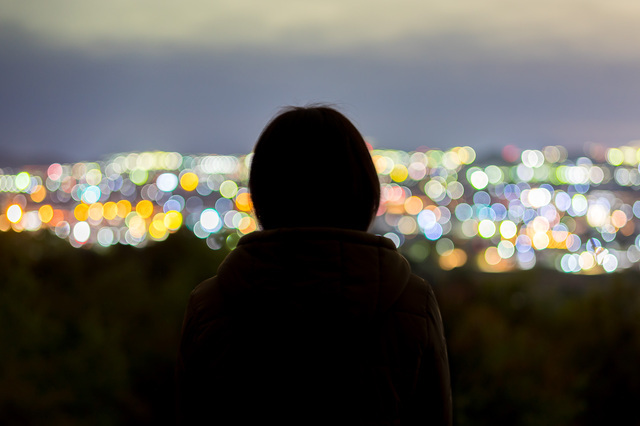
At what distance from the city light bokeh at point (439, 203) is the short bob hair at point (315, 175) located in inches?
345

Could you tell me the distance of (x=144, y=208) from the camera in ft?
65.1

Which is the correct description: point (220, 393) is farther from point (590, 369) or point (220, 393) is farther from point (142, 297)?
point (590, 369)

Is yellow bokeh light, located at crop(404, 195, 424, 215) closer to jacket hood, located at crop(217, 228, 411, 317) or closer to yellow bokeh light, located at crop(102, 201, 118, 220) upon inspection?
yellow bokeh light, located at crop(102, 201, 118, 220)

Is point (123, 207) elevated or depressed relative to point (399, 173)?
depressed

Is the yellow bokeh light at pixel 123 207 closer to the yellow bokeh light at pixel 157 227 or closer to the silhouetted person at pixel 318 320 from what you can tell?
the yellow bokeh light at pixel 157 227

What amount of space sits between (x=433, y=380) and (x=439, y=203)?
89.2ft

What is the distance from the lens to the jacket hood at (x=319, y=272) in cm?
103

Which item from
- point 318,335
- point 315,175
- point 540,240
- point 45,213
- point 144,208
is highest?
point 315,175

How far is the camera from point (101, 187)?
20688 mm

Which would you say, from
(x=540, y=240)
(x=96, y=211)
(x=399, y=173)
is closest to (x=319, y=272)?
(x=399, y=173)

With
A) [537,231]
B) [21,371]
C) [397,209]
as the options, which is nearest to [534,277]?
[21,371]

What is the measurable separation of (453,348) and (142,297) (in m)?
4.57

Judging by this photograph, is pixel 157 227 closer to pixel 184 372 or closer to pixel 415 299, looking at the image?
pixel 184 372

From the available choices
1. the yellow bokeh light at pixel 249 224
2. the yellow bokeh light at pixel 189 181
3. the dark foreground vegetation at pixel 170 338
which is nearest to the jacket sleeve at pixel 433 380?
the yellow bokeh light at pixel 249 224
